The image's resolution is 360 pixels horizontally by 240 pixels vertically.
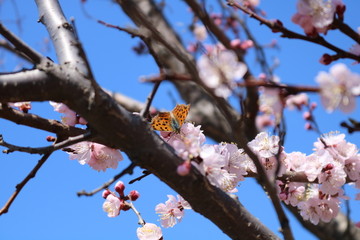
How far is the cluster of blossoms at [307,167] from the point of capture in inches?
57.7

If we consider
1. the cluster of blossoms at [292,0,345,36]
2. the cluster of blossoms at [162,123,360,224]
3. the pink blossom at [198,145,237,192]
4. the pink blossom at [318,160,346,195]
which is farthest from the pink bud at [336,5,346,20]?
the pink blossom at [318,160,346,195]

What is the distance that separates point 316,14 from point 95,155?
3.01 ft

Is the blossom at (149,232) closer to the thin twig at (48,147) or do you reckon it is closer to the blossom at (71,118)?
the blossom at (71,118)

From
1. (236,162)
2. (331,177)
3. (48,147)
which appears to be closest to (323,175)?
(331,177)

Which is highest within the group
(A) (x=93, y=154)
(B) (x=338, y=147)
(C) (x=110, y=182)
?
(B) (x=338, y=147)

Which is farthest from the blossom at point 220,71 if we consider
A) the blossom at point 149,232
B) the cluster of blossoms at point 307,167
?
the blossom at point 149,232

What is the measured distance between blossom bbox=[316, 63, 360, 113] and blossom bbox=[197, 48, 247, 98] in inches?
6.9

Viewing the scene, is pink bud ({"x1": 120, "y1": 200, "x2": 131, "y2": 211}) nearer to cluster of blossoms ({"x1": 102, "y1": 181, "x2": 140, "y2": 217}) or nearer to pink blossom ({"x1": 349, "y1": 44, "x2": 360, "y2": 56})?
cluster of blossoms ({"x1": 102, "y1": 181, "x2": 140, "y2": 217})

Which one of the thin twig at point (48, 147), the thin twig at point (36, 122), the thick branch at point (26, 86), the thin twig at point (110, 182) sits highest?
the thin twig at point (36, 122)

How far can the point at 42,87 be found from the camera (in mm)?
922

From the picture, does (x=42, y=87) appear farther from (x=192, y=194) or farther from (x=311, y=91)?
(x=311, y=91)

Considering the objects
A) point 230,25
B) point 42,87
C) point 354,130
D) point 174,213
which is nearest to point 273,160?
point 174,213

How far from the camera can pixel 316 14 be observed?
979 mm

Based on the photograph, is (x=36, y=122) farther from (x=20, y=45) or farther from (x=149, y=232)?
(x=149, y=232)
